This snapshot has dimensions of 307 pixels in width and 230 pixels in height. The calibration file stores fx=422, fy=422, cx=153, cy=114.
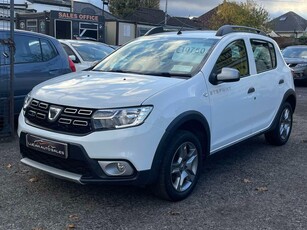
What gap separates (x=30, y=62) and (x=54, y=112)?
318 cm

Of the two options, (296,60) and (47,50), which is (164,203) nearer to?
(47,50)

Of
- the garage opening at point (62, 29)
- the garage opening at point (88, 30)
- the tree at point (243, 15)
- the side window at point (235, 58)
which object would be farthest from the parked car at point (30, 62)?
the tree at point (243, 15)

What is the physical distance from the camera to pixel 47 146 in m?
3.92

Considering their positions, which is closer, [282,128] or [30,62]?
[282,128]

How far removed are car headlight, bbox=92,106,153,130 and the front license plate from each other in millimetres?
384

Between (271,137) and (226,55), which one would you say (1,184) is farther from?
(271,137)

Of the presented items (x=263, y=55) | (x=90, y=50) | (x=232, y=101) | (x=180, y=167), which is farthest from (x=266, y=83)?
(x=90, y=50)

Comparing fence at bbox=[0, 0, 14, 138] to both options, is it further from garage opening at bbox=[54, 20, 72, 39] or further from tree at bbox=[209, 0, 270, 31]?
tree at bbox=[209, 0, 270, 31]

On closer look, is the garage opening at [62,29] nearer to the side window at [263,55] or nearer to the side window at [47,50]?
the side window at [47,50]

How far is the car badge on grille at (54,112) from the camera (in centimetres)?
388

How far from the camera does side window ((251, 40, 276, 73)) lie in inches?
225

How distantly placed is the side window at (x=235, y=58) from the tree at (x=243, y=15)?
118 ft

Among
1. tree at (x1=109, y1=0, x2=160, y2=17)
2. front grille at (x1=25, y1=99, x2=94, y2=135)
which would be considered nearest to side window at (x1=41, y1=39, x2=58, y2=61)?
front grille at (x1=25, y1=99, x2=94, y2=135)

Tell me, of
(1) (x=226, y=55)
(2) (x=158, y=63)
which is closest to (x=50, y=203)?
(2) (x=158, y=63)
